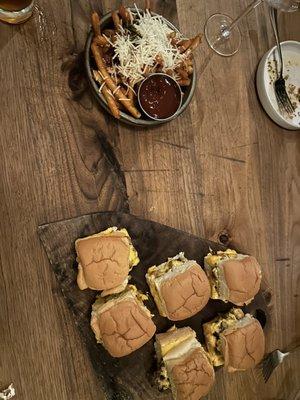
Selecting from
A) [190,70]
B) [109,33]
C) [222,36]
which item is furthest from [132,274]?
[222,36]

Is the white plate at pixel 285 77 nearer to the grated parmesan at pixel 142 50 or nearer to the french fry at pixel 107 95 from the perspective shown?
the grated parmesan at pixel 142 50

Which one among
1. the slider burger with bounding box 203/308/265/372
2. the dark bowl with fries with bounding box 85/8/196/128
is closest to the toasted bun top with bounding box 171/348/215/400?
the slider burger with bounding box 203/308/265/372

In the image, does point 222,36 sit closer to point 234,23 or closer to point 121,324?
point 234,23

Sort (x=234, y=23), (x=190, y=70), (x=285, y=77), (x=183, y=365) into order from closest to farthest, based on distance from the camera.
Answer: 1. (x=183, y=365)
2. (x=190, y=70)
3. (x=234, y=23)
4. (x=285, y=77)

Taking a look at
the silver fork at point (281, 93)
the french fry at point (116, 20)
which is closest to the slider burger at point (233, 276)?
the silver fork at point (281, 93)

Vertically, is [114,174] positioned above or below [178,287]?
above

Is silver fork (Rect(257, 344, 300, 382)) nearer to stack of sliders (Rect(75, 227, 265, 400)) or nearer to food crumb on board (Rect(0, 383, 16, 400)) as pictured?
stack of sliders (Rect(75, 227, 265, 400))

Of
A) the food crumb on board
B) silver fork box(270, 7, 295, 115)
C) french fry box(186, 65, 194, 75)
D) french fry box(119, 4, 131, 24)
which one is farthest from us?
silver fork box(270, 7, 295, 115)
